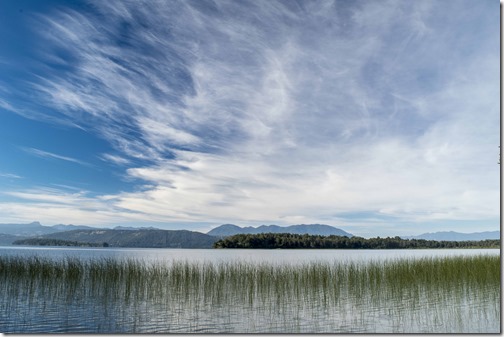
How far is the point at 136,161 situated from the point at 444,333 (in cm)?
402

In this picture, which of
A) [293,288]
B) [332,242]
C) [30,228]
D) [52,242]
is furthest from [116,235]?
[332,242]

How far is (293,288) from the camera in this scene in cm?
679

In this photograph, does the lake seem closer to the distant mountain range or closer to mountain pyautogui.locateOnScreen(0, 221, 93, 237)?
the distant mountain range

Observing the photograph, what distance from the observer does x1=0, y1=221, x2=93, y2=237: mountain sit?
531 cm

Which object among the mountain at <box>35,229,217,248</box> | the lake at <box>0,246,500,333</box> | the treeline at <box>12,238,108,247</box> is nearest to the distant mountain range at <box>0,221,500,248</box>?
the mountain at <box>35,229,217,248</box>

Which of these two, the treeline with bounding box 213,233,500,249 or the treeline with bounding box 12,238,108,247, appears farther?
the treeline with bounding box 213,233,500,249

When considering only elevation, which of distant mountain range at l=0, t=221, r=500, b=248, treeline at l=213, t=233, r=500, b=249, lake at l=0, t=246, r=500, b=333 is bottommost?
lake at l=0, t=246, r=500, b=333

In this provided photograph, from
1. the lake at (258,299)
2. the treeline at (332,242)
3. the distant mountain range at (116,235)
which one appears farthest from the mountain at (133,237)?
the treeline at (332,242)

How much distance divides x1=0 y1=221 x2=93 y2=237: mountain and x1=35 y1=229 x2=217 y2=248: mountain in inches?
8.7

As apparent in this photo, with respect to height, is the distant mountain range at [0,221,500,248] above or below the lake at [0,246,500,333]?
above

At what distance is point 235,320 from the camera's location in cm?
495

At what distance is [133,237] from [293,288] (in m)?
2.72

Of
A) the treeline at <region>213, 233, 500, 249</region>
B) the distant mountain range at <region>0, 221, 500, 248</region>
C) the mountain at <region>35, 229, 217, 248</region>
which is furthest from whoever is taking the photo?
the treeline at <region>213, 233, 500, 249</region>

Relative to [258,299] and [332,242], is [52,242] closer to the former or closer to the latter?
[258,299]
